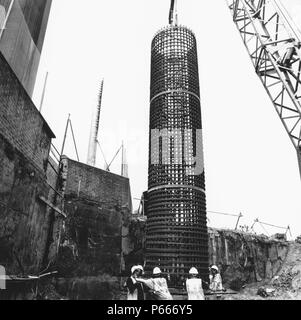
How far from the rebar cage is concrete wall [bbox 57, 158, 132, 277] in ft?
6.69

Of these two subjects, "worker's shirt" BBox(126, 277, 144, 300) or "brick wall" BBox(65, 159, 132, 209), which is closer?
"worker's shirt" BBox(126, 277, 144, 300)

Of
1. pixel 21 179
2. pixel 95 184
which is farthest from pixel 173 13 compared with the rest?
pixel 21 179

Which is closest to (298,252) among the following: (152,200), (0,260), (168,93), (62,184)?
(152,200)

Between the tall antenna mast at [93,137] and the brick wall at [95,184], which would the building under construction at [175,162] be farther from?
the tall antenna mast at [93,137]

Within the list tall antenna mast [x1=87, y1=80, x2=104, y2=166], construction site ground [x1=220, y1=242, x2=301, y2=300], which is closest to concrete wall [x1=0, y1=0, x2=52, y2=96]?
tall antenna mast [x1=87, y1=80, x2=104, y2=166]

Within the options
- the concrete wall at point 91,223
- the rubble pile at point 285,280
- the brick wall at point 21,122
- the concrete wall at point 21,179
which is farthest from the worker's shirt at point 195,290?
the rubble pile at point 285,280

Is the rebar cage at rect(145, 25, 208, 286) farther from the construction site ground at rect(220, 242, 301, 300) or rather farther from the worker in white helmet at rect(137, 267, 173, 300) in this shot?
the construction site ground at rect(220, 242, 301, 300)

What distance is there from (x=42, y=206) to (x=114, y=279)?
4063 mm

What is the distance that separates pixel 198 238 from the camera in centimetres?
809

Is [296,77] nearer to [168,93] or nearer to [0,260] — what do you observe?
[168,93]

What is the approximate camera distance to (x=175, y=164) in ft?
28.7

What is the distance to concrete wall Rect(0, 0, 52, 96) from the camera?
13914 millimetres

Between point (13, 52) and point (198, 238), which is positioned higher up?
point (13, 52)

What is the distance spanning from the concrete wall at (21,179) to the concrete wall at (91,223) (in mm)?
1152
